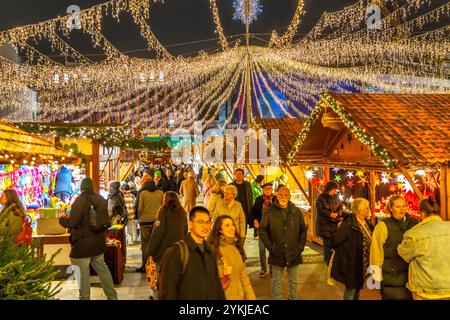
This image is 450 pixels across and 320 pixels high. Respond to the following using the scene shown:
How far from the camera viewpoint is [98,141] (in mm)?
10430

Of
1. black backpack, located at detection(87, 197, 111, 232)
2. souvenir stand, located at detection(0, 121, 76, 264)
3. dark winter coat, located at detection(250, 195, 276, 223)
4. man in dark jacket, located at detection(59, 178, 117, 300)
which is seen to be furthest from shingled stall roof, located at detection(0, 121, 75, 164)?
dark winter coat, located at detection(250, 195, 276, 223)

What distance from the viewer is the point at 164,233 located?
6250 mm

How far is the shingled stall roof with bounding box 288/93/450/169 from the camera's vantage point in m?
6.38

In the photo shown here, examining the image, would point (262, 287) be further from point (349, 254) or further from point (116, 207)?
point (116, 207)

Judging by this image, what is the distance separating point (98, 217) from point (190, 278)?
3.08 metres

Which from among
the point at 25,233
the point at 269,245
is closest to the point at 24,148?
the point at 25,233

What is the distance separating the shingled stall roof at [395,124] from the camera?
638cm

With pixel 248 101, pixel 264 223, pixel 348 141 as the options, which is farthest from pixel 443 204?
pixel 248 101

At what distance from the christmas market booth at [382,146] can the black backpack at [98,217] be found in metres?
3.89

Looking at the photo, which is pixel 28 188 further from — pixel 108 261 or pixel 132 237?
pixel 108 261

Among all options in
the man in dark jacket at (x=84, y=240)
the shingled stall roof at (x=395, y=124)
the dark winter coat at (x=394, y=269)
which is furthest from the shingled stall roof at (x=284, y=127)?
the dark winter coat at (x=394, y=269)
